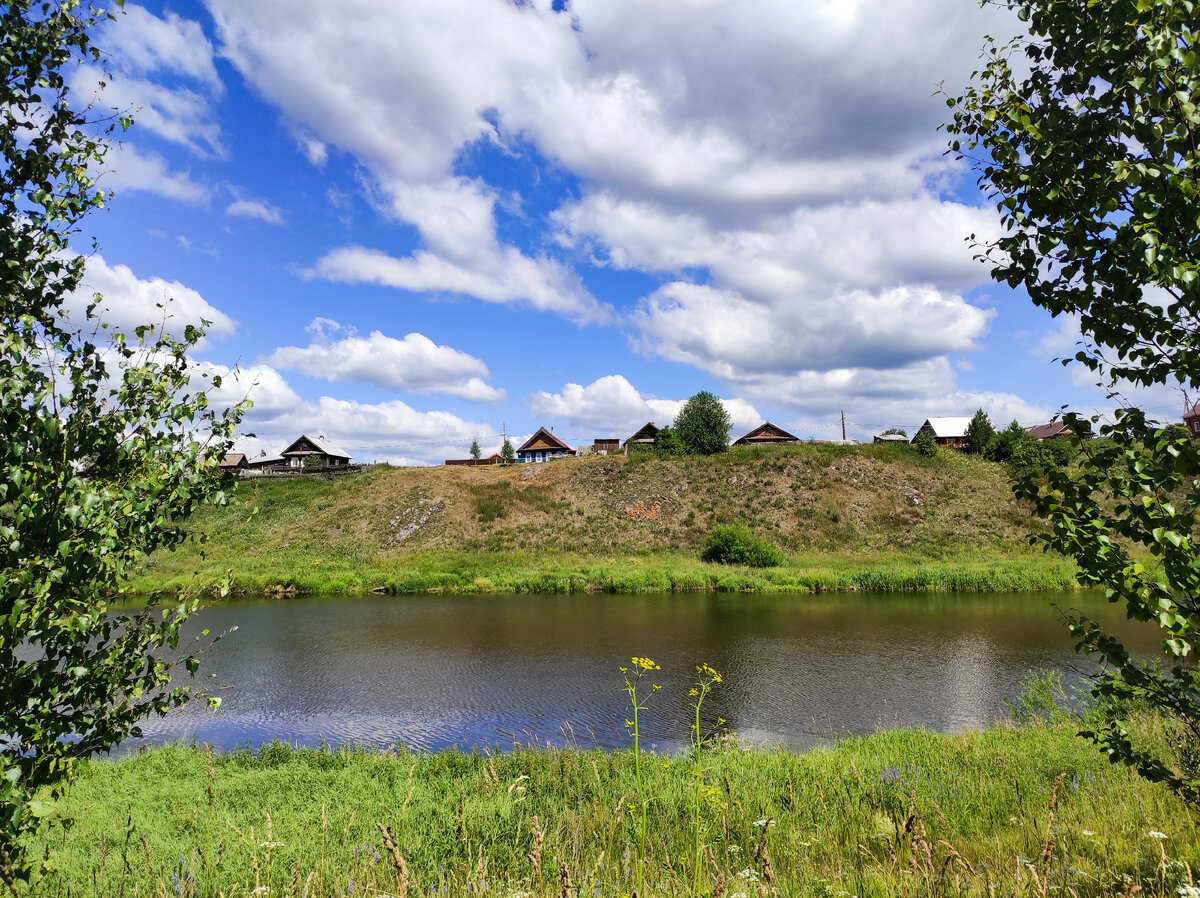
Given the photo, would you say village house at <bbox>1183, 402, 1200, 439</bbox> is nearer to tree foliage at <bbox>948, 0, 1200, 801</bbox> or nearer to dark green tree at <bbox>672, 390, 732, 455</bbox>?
tree foliage at <bbox>948, 0, 1200, 801</bbox>

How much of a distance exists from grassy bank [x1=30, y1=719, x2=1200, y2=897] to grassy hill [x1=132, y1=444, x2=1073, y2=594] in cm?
3096

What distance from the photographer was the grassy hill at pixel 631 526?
4375 centimetres

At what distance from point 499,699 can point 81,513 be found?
1612 centimetres

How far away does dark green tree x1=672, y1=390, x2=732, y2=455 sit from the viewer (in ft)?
248

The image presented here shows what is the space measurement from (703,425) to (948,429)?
47.1m

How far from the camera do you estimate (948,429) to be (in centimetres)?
9950

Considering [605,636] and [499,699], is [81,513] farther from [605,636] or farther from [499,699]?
[605,636]

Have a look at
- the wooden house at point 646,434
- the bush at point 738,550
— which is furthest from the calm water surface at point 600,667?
the wooden house at point 646,434

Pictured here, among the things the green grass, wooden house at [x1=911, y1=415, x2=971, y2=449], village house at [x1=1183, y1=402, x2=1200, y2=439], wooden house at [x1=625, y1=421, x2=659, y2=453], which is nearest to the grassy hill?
the green grass

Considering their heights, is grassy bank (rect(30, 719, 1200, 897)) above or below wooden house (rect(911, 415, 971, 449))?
below

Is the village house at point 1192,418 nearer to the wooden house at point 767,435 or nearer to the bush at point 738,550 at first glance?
the bush at point 738,550

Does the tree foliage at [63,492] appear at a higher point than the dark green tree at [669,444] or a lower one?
lower

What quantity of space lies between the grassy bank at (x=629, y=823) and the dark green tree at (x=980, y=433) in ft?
234

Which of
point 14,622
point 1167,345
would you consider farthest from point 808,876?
point 14,622
